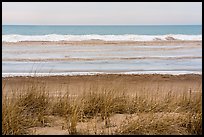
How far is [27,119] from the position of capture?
609 centimetres

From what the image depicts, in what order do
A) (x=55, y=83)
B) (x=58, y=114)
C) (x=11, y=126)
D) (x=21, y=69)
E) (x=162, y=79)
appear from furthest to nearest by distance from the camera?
(x=21, y=69) → (x=162, y=79) → (x=55, y=83) → (x=58, y=114) → (x=11, y=126)

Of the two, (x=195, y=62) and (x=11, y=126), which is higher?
(x=11, y=126)

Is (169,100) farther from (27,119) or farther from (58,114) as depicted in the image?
(27,119)

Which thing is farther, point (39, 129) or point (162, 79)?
point (162, 79)

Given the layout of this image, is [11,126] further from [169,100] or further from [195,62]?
[195,62]

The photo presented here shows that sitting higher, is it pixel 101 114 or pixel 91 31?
pixel 101 114

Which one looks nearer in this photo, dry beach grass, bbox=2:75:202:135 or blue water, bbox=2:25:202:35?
dry beach grass, bbox=2:75:202:135

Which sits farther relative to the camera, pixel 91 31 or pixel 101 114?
pixel 91 31

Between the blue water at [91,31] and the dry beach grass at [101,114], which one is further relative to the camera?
the blue water at [91,31]

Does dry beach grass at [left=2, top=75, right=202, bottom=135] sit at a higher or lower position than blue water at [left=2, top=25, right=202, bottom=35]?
higher

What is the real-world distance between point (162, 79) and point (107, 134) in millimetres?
7638

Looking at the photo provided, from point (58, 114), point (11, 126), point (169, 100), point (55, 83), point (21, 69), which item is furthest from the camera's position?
point (21, 69)

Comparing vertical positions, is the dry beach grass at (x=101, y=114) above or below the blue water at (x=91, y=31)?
above

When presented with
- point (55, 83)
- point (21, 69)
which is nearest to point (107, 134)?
point (55, 83)
